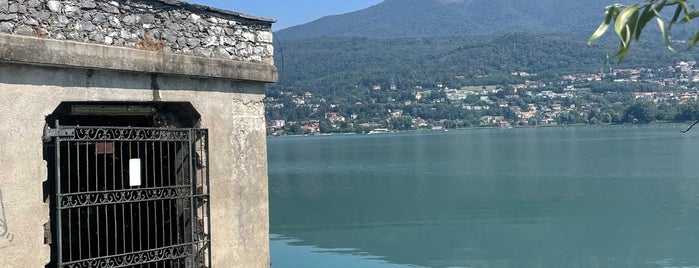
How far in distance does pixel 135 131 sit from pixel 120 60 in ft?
2.52

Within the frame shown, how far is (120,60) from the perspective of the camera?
6531mm

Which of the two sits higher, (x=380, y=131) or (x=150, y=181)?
(x=150, y=181)

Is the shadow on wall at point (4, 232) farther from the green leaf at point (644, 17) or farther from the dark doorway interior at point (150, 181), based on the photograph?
the green leaf at point (644, 17)

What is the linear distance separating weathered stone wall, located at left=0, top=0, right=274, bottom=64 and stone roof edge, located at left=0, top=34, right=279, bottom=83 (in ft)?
0.26

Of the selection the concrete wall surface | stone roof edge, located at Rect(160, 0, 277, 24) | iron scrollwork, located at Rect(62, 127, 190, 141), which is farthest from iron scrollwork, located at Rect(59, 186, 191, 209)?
stone roof edge, located at Rect(160, 0, 277, 24)

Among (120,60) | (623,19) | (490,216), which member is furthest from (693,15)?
(490,216)

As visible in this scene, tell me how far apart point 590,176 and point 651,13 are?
4756 cm

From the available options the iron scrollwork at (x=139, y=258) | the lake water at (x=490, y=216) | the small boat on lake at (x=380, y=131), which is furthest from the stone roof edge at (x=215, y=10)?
the small boat on lake at (x=380, y=131)

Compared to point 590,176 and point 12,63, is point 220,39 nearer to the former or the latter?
point 12,63

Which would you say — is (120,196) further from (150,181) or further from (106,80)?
(106,80)

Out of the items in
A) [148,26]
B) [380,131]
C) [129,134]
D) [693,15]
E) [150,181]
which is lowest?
[380,131]

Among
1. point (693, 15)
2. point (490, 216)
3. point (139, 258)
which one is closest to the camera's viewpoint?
point (693, 15)

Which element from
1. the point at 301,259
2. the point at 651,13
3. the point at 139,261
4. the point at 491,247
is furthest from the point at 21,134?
the point at 491,247

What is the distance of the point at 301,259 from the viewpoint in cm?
2248
